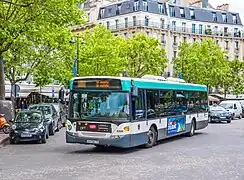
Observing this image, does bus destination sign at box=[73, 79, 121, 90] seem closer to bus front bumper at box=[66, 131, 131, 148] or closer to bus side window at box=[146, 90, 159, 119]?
bus front bumper at box=[66, 131, 131, 148]

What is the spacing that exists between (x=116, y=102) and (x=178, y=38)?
64185 millimetres

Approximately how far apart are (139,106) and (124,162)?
11.7 feet

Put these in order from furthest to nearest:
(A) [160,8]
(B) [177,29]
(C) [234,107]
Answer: (B) [177,29] < (A) [160,8] < (C) [234,107]

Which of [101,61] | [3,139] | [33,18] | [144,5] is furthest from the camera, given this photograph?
[144,5]

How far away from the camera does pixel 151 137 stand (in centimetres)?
1839

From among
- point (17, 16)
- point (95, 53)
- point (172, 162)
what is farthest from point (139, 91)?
point (95, 53)

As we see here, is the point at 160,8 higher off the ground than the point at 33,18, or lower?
higher

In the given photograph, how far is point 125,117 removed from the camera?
16.2 meters

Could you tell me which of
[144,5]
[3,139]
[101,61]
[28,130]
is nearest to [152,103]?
[28,130]

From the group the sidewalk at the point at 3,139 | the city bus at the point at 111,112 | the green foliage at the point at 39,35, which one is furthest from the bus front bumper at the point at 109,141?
the green foliage at the point at 39,35

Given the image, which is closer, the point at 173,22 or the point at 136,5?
the point at 136,5

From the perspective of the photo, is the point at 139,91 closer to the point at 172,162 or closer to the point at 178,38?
the point at 172,162

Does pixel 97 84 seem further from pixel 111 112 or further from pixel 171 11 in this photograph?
pixel 171 11

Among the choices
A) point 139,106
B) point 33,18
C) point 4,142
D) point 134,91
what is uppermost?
point 33,18
